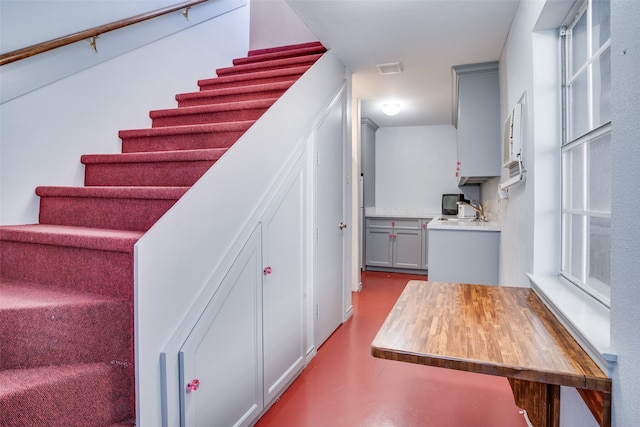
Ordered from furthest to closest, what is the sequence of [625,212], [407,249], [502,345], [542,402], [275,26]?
[407,249] → [275,26] → [542,402] → [502,345] → [625,212]

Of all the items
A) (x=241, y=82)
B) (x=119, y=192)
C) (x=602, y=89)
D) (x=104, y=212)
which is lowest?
(x=104, y=212)

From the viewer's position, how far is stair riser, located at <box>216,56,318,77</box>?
340 centimetres

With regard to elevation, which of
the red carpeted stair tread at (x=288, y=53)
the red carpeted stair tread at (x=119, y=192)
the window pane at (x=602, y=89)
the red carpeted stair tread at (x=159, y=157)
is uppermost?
the red carpeted stair tread at (x=288, y=53)

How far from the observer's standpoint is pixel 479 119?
11.6ft

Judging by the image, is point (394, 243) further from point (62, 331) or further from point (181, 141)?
point (62, 331)

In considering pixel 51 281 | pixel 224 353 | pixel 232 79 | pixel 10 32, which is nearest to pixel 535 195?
pixel 224 353

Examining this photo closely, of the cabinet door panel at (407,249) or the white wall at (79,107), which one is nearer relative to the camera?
the white wall at (79,107)

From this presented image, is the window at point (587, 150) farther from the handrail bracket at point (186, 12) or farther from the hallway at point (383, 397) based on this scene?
the handrail bracket at point (186, 12)

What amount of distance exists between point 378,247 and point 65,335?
203 inches

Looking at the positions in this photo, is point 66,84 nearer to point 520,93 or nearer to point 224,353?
point 224,353

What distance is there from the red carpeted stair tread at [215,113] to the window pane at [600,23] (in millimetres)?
1812

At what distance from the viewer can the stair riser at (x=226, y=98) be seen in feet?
9.51

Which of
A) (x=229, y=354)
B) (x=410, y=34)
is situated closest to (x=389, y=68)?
(x=410, y=34)

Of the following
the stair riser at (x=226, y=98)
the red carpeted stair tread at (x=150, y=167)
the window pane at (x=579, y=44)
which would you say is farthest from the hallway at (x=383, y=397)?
the stair riser at (x=226, y=98)
